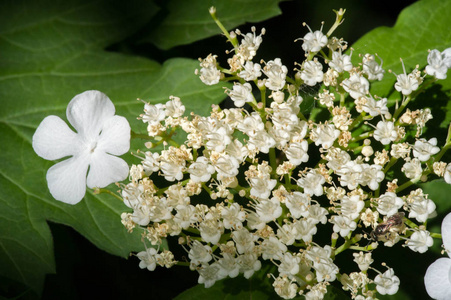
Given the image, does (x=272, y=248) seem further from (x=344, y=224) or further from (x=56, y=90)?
(x=56, y=90)

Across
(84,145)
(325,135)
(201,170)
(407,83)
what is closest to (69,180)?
(84,145)

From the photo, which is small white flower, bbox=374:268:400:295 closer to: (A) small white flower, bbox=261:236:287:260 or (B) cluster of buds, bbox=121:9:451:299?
(B) cluster of buds, bbox=121:9:451:299

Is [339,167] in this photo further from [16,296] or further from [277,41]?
[16,296]

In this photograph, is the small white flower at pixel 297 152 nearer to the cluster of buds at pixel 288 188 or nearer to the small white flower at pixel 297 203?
the cluster of buds at pixel 288 188

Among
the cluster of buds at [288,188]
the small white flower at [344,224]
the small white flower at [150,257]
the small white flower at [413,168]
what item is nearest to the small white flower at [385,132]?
the cluster of buds at [288,188]

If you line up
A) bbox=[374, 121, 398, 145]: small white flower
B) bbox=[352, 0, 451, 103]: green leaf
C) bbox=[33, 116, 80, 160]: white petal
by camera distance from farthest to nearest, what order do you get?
bbox=[352, 0, 451, 103]: green leaf
bbox=[33, 116, 80, 160]: white petal
bbox=[374, 121, 398, 145]: small white flower

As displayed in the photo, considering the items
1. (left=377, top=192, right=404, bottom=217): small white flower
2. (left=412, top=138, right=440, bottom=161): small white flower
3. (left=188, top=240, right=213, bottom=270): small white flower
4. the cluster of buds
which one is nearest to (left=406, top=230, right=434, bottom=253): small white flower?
the cluster of buds
